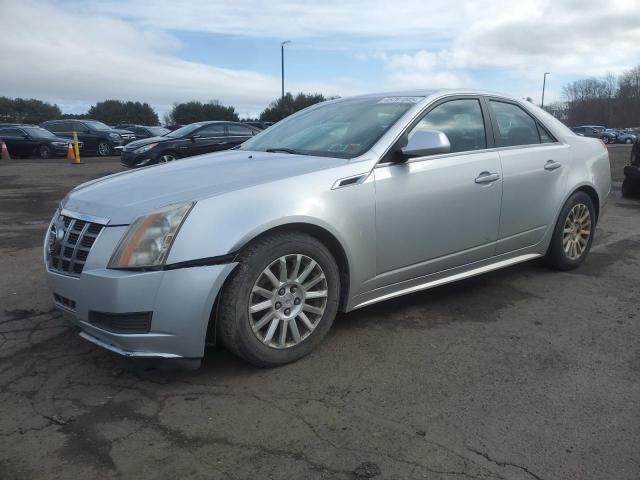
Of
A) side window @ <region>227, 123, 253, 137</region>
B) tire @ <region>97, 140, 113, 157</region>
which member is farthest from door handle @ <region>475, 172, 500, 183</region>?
tire @ <region>97, 140, 113, 157</region>

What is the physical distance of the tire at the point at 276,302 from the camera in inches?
116

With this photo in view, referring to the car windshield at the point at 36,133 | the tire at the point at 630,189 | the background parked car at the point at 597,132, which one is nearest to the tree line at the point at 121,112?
the background parked car at the point at 597,132

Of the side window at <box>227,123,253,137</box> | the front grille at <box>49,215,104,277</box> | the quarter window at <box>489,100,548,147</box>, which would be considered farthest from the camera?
the side window at <box>227,123,253,137</box>

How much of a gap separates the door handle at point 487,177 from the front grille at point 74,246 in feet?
8.37

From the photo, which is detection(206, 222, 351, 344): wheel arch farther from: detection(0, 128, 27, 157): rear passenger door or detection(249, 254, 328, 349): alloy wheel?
detection(0, 128, 27, 157): rear passenger door

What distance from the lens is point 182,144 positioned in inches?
543

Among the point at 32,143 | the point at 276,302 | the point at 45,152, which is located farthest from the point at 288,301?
the point at 32,143

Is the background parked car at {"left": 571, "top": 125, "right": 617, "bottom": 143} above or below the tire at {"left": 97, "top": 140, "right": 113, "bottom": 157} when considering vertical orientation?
above

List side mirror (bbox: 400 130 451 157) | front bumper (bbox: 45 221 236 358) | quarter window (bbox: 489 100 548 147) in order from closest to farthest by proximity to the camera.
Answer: front bumper (bbox: 45 221 236 358), side mirror (bbox: 400 130 451 157), quarter window (bbox: 489 100 548 147)

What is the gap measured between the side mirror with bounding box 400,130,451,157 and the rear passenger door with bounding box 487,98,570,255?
0.92 meters

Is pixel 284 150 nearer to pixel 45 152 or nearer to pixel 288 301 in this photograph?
pixel 288 301

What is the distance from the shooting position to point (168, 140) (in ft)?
45.2

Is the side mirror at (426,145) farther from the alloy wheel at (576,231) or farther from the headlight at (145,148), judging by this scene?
the headlight at (145,148)

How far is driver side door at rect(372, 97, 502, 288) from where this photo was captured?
3539 mm
